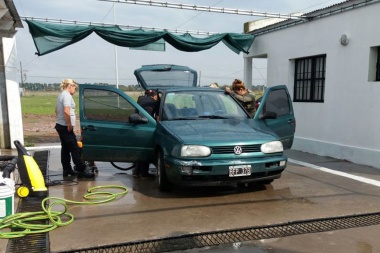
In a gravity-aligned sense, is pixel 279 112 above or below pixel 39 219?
above

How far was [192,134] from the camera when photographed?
16.3 feet

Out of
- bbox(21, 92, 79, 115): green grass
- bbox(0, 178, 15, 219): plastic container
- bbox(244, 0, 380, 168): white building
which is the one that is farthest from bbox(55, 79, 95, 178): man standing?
bbox(244, 0, 380, 168): white building

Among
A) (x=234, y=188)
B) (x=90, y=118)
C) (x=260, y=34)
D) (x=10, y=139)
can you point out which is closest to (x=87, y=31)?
(x=10, y=139)

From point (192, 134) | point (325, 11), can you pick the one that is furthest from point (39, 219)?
point (325, 11)

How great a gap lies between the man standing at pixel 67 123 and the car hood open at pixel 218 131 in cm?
173

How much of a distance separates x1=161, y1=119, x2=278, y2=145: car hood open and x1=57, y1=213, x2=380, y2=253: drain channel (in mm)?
1319

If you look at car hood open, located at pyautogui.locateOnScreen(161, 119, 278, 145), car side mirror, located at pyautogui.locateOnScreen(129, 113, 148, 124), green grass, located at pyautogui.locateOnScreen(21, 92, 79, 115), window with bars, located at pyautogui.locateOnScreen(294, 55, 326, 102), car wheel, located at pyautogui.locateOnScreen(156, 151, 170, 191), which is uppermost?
window with bars, located at pyautogui.locateOnScreen(294, 55, 326, 102)

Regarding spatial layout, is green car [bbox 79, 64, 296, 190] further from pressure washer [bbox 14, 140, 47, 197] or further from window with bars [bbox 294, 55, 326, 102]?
window with bars [bbox 294, 55, 326, 102]

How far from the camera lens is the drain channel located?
138 inches

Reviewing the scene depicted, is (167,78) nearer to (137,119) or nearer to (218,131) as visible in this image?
(137,119)

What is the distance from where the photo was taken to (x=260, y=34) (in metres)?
11.2

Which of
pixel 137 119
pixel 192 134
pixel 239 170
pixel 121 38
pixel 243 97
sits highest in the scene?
pixel 121 38

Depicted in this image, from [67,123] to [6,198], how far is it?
82.8 inches

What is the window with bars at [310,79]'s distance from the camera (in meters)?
9.16
